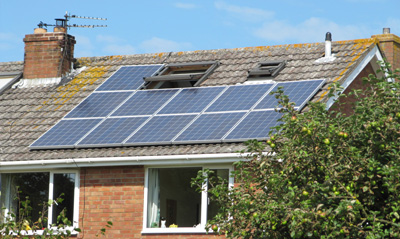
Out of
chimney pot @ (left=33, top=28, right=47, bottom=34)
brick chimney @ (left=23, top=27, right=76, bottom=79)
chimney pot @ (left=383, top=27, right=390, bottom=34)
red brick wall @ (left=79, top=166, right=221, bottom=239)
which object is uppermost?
chimney pot @ (left=383, top=27, right=390, bottom=34)

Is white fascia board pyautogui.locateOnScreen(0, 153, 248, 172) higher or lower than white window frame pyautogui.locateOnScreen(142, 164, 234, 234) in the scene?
higher

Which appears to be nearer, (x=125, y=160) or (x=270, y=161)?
(x=270, y=161)

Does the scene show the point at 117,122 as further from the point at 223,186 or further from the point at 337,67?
the point at 223,186

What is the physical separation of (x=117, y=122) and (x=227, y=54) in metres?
4.65

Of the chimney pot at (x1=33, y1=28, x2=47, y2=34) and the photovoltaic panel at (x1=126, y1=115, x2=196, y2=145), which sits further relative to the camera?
the chimney pot at (x1=33, y1=28, x2=47, y2=34)

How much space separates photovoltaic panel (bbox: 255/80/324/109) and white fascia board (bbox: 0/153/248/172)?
2.00 m

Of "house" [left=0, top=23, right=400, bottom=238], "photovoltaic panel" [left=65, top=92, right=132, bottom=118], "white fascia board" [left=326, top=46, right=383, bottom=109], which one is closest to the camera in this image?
"house" [left=0, top=23, right=400, bottom=238]

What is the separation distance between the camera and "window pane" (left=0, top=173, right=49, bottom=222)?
19688 millimetres

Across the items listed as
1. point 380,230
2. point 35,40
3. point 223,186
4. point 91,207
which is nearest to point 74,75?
point 35,40

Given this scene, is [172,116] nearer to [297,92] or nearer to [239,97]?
Result: [239,97]

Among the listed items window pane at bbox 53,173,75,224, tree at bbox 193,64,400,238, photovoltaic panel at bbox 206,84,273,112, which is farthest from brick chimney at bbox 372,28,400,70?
tree at bbox 193,64,400,238

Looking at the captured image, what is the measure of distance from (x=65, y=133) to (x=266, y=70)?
17.7 feet

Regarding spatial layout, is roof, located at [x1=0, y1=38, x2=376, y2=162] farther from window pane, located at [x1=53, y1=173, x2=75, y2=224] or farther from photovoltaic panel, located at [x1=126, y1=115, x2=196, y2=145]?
window pane, located at [x1=53, y1=173, x2=75, y2=224]

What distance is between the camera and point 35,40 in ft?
78.7
